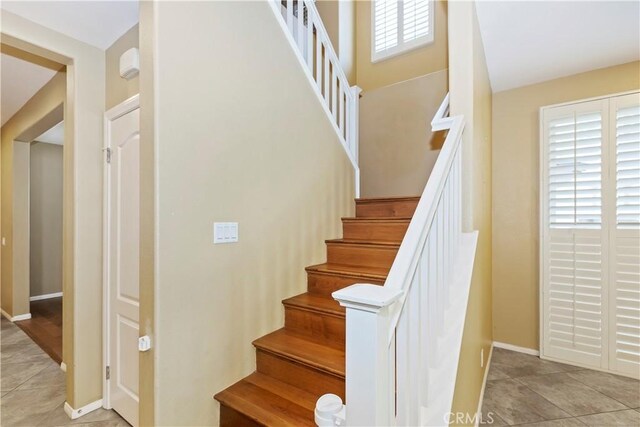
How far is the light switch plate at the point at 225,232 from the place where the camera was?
1.70 m

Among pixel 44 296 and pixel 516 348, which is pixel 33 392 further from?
pixel 516 348

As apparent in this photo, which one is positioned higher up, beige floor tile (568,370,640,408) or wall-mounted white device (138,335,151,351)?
wall-mounted white device (138,335,151,351)

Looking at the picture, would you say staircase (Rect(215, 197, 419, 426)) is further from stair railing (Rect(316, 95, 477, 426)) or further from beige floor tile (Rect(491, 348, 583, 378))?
beige floor tile (Rect(491, 348, 583, 378))

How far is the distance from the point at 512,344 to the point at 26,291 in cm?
642

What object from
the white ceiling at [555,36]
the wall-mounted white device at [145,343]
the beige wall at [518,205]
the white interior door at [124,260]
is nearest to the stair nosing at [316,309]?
the wall-mounted white device at [145,343]

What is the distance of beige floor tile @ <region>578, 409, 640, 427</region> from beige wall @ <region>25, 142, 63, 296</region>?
24.6ft

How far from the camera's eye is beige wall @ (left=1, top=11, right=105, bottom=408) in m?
2.21

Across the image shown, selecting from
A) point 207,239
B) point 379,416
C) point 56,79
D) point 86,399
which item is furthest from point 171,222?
point 56,79

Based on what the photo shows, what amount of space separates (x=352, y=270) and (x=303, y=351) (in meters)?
0.66

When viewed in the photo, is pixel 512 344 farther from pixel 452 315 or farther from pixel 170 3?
pixel 170 3

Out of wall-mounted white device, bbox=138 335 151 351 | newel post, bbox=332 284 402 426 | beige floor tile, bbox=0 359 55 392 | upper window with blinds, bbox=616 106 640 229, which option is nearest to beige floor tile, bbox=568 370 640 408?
upper window with blinds, bbox=616 106 640 229

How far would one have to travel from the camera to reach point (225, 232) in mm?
1742

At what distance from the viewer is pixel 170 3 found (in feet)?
4.93

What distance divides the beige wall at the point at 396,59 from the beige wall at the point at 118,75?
8.08 feet
